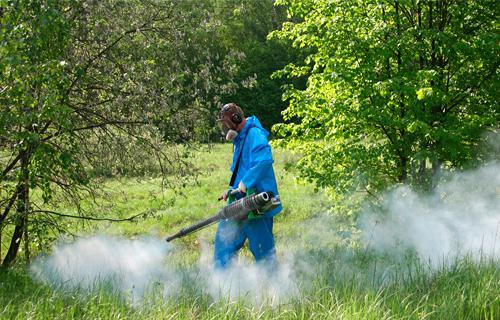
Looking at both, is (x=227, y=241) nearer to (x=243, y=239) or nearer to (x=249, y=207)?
(x=243, y=239)

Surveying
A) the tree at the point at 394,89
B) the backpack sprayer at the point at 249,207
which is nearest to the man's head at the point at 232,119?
the backpack sprayer at the point at 249,207

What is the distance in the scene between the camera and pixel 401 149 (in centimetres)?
855

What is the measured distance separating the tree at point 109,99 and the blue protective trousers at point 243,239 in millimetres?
1603

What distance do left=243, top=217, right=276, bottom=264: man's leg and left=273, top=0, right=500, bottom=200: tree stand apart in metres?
2.89

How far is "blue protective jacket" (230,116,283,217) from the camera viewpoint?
5.41 meters

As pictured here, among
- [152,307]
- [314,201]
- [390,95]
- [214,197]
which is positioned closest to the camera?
[152,307]

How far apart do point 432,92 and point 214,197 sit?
9.55m

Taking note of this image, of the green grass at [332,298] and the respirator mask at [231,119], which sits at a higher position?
the respirator mask at [231,119]

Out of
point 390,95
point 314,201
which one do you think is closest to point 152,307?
point 390,95

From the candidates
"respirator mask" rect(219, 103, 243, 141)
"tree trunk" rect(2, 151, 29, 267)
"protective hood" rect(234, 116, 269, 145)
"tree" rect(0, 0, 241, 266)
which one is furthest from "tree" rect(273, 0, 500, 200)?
"tree trunk" rect(2, 151, 29, 267)

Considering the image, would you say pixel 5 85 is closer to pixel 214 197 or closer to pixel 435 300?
pixel 435 300

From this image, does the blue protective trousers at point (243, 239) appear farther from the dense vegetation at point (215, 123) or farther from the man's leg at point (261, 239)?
the dense vegetation at point (215, 123)

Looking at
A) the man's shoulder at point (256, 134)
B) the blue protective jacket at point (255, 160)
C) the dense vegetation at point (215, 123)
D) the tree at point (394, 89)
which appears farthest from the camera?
the tree at point (394, 89)

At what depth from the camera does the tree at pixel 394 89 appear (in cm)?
778
